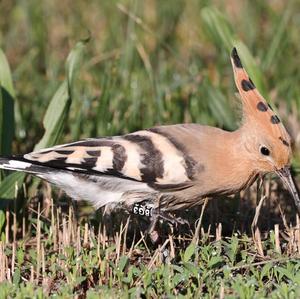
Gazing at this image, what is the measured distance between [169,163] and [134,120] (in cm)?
151

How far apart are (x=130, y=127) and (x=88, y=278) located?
184 cm

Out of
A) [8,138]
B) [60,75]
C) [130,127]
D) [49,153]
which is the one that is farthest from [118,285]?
[60,75]

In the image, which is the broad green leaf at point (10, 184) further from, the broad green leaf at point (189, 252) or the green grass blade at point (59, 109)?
the broad green leaf at point (189, 252)

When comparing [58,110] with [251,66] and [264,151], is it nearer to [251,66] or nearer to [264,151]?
[264,151]

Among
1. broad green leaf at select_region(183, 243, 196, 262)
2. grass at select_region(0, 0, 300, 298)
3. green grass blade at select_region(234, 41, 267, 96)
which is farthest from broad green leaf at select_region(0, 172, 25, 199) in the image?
green grass blade at select_region(234, 41, 267, 96)

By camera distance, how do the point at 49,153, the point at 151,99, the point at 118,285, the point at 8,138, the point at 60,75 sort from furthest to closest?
1. the point at 60,75
2. the point at 151,99
3. the point at 8,138
4. the point at 49,153
5. the point at 118,285

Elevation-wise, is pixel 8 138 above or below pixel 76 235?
above

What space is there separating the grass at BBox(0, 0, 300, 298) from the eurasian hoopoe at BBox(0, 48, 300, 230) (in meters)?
0.18

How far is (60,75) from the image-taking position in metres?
6.90

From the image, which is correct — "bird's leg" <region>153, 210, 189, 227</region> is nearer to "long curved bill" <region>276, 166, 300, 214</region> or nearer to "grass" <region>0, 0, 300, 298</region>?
"grass" <region>0, 0, 300, 298</region>

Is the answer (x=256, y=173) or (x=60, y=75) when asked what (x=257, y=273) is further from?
(x=60, y=75)

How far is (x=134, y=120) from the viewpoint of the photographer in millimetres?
5824

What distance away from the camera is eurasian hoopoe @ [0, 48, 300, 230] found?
4352mm

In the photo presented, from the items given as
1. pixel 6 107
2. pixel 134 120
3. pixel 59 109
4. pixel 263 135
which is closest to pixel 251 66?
pixel 134 120
